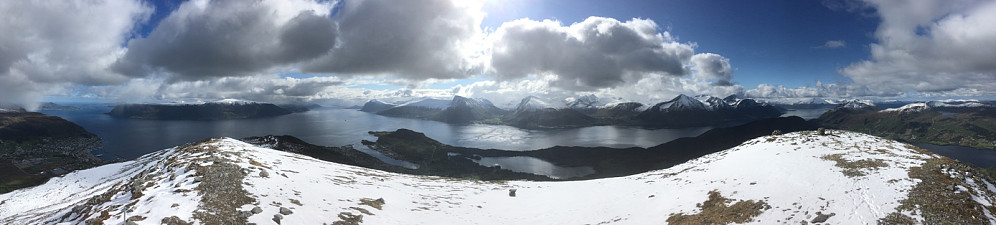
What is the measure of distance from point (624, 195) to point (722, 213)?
8046 mm

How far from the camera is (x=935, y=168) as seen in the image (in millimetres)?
15688

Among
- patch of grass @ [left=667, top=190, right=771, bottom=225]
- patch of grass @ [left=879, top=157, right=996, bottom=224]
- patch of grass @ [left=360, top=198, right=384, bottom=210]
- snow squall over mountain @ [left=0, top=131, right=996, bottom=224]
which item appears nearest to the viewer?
patch of grass @ [left=879, top=157, right=996, bottom=224]

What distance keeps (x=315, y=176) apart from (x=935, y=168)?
34.1 meters

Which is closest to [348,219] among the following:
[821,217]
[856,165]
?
[821,217]

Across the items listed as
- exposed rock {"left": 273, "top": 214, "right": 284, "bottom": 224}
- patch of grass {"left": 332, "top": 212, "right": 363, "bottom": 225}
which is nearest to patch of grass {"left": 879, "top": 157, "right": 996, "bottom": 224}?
patch of grass {"left": 332, "top": 212, "right": 363, "bottom": 225}

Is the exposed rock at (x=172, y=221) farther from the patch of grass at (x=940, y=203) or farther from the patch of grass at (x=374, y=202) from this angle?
the patch of grass at (x=940, y=203)

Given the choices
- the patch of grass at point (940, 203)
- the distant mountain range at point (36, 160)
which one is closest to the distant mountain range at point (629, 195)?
the patch of grass at point (940, 203)

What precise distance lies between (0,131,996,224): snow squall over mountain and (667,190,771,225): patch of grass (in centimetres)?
8

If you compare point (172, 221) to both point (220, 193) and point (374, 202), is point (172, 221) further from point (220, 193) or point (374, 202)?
point (374, 202)

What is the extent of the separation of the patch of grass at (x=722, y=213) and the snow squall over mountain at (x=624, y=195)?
8 centimetres

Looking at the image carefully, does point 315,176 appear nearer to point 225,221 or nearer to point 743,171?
point 225,221

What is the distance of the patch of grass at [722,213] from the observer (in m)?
14.9

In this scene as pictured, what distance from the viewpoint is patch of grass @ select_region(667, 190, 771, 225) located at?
14891 millimetres

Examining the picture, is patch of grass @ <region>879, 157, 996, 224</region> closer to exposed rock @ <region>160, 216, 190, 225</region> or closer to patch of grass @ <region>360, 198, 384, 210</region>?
patch of grass @ <region>360, 198, 384, 210</region>
